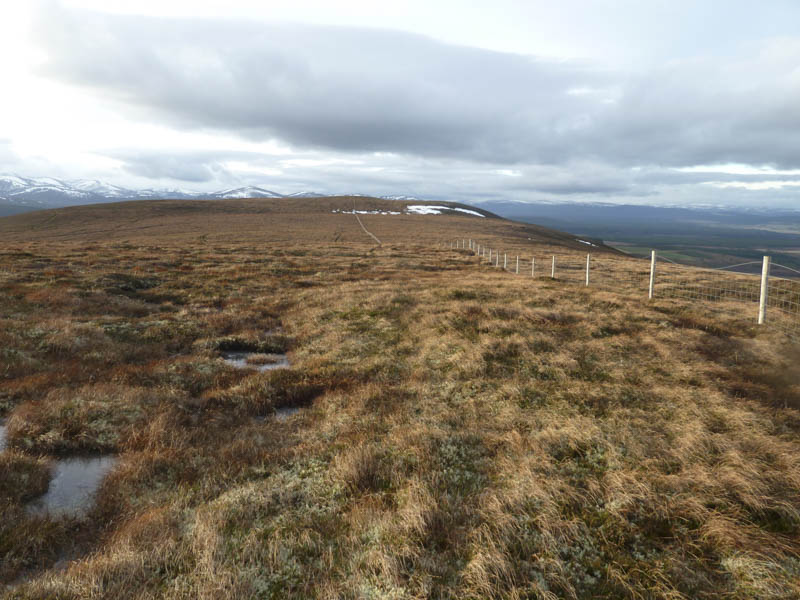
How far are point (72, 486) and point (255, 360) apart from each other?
5.73 m

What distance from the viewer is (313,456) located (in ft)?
20.0

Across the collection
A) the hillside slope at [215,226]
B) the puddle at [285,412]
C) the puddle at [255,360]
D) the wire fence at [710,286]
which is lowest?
the puddle at [285,412]

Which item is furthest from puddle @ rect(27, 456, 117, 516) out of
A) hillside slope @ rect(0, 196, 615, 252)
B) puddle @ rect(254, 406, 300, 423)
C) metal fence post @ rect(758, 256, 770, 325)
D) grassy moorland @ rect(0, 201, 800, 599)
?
hillside slope @ rect(0, 196, 615, 252)

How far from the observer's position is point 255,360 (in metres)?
11.1

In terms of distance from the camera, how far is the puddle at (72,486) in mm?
4977

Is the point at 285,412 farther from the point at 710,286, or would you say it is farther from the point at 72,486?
the point at 710,286

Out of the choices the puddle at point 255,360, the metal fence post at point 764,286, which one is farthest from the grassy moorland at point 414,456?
the metal fence post at point 764,286

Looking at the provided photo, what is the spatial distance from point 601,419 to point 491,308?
762 centimetres

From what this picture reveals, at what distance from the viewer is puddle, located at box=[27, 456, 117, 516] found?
4977 mm

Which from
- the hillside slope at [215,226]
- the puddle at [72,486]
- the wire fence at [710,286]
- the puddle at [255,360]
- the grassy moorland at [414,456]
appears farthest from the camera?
the hillside slope at [215,226]

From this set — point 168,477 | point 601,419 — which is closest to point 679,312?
point 601,419

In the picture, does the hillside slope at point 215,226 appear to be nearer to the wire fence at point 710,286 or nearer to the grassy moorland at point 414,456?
the wire fence at point 710,286

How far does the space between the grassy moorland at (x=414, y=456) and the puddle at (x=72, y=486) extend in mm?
182

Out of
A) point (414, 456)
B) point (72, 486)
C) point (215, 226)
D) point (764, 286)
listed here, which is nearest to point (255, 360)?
point (72, 486)
